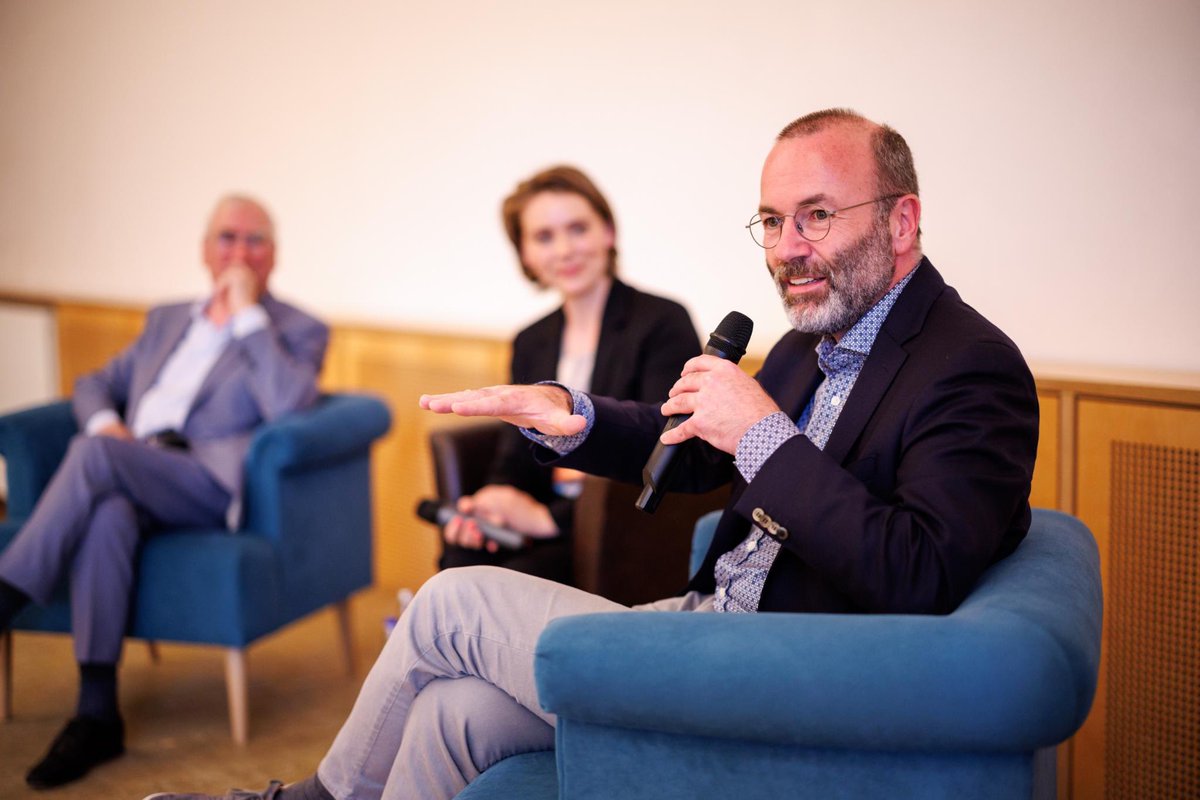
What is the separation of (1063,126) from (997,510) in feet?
4.64

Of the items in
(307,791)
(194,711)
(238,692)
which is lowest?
(194,711)

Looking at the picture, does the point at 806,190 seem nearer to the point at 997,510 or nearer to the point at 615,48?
the point at 997,510

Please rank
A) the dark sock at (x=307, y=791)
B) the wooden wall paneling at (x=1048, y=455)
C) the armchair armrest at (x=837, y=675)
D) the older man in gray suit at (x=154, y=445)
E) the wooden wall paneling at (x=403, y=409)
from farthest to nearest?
the wooden wall paneling at (x=403, y=409) < the older man in gray suit at (x=154, y=445) < the wooden wall paneling at (x=1048, y=455) < the dark sock at (x=307, y=791) < the armchair armrest at (x=837, y=675)

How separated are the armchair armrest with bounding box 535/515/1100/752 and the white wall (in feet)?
2.77

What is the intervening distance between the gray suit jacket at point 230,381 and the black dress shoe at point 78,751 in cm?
66

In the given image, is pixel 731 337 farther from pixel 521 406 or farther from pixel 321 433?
pixel 321 433

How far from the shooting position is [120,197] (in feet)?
18.0

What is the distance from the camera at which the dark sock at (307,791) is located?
1.75m

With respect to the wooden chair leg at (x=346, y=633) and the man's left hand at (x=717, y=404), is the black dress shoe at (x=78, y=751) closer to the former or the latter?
the wooden chair leg at (x=346, y=633)

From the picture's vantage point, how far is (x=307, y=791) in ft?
5.77

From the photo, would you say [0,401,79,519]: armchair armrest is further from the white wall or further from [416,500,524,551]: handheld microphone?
the white wall

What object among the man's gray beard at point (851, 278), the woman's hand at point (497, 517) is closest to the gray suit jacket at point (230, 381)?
the woman's hand at point (497, 517)

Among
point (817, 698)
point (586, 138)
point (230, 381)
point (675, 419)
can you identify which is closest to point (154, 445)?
point (230, 381)

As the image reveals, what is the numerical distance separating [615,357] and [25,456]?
1757 mm
